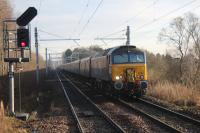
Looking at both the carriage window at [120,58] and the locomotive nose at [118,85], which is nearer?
the locomotive nose at [118,85]

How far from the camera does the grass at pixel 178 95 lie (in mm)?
18953

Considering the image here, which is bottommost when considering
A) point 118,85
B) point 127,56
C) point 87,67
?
point 118,85

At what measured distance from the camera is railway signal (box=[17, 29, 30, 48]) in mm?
14656

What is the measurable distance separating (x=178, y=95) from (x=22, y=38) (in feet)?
31.6

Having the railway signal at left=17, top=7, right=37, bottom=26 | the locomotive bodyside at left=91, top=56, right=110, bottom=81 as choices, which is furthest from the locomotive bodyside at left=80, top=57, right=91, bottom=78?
the railway signal at left=17, top=7, right=37, bottom=26

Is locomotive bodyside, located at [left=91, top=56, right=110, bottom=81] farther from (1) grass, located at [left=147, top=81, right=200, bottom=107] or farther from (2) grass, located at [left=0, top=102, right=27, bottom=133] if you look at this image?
(2) grass, located at [left=0, top=102, right=27, bottom=133]

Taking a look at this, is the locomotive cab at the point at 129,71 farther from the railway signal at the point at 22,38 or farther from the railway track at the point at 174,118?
the railway signal at the point at 22,38

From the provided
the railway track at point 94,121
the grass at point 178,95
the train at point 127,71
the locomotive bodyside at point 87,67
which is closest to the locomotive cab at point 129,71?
the train at point 127,71

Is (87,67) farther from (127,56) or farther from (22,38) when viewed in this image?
(22,38)

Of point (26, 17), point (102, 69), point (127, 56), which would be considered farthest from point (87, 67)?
point (26, 17)

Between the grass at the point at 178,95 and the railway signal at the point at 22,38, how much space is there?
848 cm

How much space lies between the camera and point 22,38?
14680mm

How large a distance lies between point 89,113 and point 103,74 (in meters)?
7.88

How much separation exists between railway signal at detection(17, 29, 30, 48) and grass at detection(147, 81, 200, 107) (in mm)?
8475
